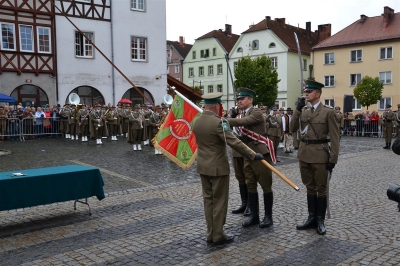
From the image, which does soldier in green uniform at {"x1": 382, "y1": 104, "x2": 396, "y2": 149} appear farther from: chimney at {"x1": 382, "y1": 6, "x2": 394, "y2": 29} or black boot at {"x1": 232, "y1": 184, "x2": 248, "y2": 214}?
chimney at {"x1": 382, "y1": 6, "x2": 394, "y2": 29}

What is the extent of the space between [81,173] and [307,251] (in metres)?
3.87

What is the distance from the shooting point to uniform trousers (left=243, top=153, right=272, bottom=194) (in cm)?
636

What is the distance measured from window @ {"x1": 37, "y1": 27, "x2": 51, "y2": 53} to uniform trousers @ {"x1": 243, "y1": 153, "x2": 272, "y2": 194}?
23.2m

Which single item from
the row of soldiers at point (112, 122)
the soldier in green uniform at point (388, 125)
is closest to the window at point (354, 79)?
the soldier in green uniform at point (388, 125)

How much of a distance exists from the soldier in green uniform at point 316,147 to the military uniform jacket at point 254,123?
54 centimetres

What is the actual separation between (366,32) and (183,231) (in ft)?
153

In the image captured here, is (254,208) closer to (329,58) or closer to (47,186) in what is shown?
(47,186)

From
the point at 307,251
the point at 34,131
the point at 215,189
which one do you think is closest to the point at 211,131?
the point at 215,189

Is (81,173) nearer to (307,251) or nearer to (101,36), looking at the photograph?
(307,251)

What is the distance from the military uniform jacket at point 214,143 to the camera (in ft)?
18.2

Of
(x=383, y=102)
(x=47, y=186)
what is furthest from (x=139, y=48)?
(x=383, y=102)

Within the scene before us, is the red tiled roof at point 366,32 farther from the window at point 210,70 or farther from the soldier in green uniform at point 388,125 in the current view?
the soldier in green uniform at point 388,125

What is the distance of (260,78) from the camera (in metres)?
47.8

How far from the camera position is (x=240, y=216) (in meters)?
7.03
